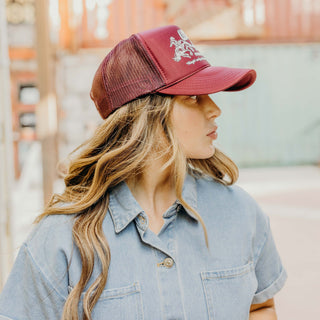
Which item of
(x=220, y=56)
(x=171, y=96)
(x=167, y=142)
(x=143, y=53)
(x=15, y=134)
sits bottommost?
(x=15, y=134)

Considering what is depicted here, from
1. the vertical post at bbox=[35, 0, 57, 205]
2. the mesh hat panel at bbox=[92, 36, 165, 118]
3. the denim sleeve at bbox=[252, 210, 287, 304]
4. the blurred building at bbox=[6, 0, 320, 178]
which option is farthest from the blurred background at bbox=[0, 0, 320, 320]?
the mesh hat panel at bbox=[92, 36, 165, 118]

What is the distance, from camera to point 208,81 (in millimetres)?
1225

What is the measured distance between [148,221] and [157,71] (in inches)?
15.4

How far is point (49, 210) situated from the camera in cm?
123

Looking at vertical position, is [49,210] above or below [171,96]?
below

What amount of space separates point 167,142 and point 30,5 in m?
10.4

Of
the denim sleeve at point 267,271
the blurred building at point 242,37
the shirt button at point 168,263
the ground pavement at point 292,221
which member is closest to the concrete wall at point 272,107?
the blurred building at point 242,37

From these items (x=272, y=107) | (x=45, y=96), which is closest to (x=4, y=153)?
(x=45, y=96)

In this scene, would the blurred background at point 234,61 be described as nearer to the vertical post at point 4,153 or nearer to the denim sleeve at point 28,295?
the vertical post at point 4,153

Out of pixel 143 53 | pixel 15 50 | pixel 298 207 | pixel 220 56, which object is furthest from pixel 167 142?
pixel 15 50

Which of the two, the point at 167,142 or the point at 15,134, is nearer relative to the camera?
the point at 167,142

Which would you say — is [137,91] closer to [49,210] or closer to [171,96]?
[171,96]

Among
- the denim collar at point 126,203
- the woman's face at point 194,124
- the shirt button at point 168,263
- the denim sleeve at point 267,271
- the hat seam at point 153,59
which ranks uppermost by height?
the hat seam at point 153,59

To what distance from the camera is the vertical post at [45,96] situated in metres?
4.06
